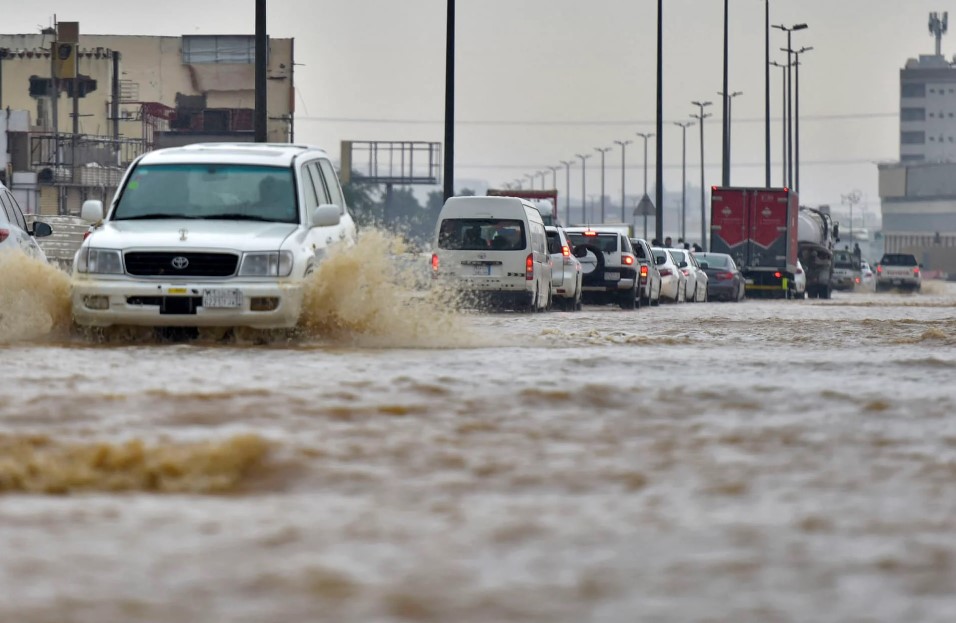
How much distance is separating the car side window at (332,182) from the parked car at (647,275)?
17.9m

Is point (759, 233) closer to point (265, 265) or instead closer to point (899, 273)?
point (899, 273)

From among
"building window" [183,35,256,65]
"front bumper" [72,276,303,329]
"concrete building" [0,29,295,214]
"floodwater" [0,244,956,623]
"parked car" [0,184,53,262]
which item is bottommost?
"floodwater" [0,244,956,623]

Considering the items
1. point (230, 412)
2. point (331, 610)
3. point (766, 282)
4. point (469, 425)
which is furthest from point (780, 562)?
point (766, 282)

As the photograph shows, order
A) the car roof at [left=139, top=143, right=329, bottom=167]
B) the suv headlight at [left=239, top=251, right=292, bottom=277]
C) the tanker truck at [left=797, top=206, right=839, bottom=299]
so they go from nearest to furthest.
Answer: the suv headlight at [left=239, top=251, right=292, bottom=277]
the car roof at [left=139, top=143, right=329, bottom=167]
the tanker truck at [left=797, top=206, right=839, bottom=299]

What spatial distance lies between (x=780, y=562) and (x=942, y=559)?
0.55 meters

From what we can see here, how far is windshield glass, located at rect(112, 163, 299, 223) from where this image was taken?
1688 cm

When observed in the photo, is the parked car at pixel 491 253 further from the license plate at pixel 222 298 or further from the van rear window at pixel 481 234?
the license plate at pixel 222 298

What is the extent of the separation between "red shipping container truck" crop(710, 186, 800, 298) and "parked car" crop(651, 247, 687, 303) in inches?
319

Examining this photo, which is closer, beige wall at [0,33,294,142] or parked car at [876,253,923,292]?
parked car at [876,253,923,292]

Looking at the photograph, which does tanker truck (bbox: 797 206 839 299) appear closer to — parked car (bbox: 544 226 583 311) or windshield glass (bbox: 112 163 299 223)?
parked car (bbox: 544 226 583 311)

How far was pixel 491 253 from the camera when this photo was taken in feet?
93.5

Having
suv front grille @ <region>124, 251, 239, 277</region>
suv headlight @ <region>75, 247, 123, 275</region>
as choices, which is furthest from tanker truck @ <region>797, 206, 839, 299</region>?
suv headlight @ <region>75, 247, 123, 275</region>

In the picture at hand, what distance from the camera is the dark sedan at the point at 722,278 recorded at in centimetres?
4709

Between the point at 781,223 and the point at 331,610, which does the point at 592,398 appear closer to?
the point at 331,610
